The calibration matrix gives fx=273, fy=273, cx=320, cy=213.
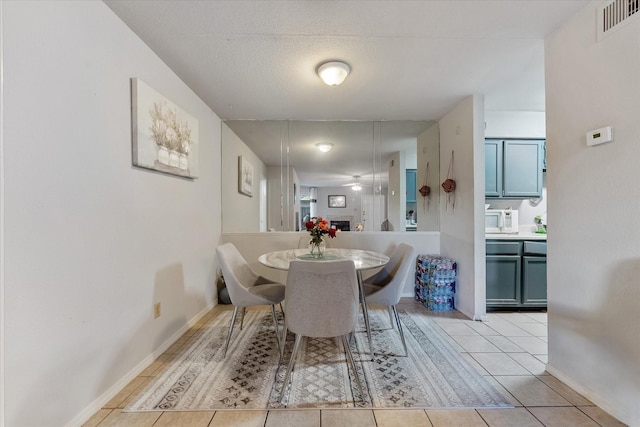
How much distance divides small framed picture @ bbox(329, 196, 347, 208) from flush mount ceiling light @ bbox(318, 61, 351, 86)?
8.20 ft

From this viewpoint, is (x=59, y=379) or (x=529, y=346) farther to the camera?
(x=529, y=346)

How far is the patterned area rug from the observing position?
1610 mm

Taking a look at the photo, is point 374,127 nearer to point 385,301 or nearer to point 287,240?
point 287,240

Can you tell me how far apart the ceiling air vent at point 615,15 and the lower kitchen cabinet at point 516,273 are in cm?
205

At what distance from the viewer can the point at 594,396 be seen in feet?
5.22

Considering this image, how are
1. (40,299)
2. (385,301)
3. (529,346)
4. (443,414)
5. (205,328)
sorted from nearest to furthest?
(40,299) → (443,414) → (385,301) → (529,346) → (205,328)

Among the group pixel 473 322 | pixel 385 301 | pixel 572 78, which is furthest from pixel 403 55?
pixel 473 322

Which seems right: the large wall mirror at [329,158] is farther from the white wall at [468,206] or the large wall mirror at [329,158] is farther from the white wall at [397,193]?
the white wall at [468,206]

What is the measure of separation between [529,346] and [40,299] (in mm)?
3323

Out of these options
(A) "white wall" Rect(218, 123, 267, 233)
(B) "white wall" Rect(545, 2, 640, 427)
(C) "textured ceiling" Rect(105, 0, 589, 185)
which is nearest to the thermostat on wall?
(B) "white wall" Rect(545, 2, 640, 427)

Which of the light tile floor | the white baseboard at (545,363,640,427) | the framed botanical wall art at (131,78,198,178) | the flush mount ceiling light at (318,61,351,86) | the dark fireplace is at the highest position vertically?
the flush mount ceiling light at (318,61,351,86)

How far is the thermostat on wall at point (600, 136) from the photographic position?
4.88 feet

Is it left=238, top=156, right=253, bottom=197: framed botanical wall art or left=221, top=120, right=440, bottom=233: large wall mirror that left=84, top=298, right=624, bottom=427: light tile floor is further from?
left=238, top=156, right=253, bottom=197: framed botanical wall art

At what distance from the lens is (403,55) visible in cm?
216
